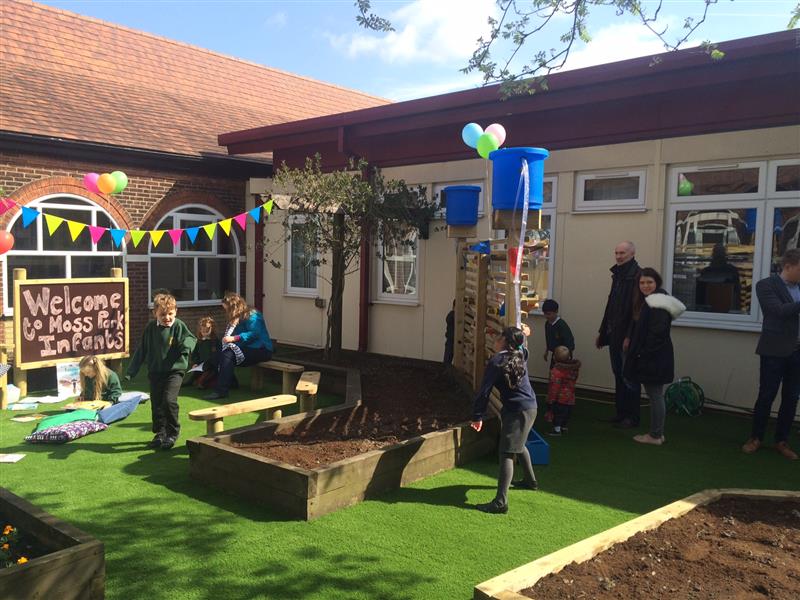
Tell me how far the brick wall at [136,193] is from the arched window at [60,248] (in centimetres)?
14

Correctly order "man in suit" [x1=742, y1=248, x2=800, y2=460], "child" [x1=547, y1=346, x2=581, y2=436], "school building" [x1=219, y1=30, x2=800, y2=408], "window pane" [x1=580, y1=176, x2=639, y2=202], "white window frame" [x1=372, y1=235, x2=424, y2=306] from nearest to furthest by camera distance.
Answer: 1. "man in suit" [x1=742, y1=248, x2=800, y2=460]
2. "child" [x1=547, y1=346, x2=581, y2=436]
3. "school building" [x1=219, y1=30, x2=800, y2=408]
4. "window pane" [x1=580, y1=176, x2=639, y2=202]
5. "white window frame" [x1=372, y1=235, x2=424, y2=306]

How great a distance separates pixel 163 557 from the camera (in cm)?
404

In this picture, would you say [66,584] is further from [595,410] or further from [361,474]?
[595,410]

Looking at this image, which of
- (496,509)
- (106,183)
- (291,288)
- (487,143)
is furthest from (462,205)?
(291,288)

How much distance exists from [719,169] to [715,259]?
109cm

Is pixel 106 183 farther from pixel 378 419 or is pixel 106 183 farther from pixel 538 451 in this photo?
pixel 538 451

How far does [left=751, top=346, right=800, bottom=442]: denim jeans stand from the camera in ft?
20.2

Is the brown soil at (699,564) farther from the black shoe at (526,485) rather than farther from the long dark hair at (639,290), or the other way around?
the long dark hair at (639,290)

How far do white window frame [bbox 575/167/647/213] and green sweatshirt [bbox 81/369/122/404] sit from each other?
6.34m

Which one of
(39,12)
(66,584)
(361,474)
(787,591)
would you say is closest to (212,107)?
(39,12)

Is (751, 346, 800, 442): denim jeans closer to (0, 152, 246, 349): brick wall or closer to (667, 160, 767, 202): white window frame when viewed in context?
(667, 160, 767, 202): white window frame

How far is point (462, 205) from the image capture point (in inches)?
328

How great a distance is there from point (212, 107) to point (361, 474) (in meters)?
13.0

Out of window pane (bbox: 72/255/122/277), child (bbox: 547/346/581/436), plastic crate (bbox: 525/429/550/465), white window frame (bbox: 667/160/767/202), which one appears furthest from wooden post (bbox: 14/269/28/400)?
white window frame (bbox: 667/160/767/202)
